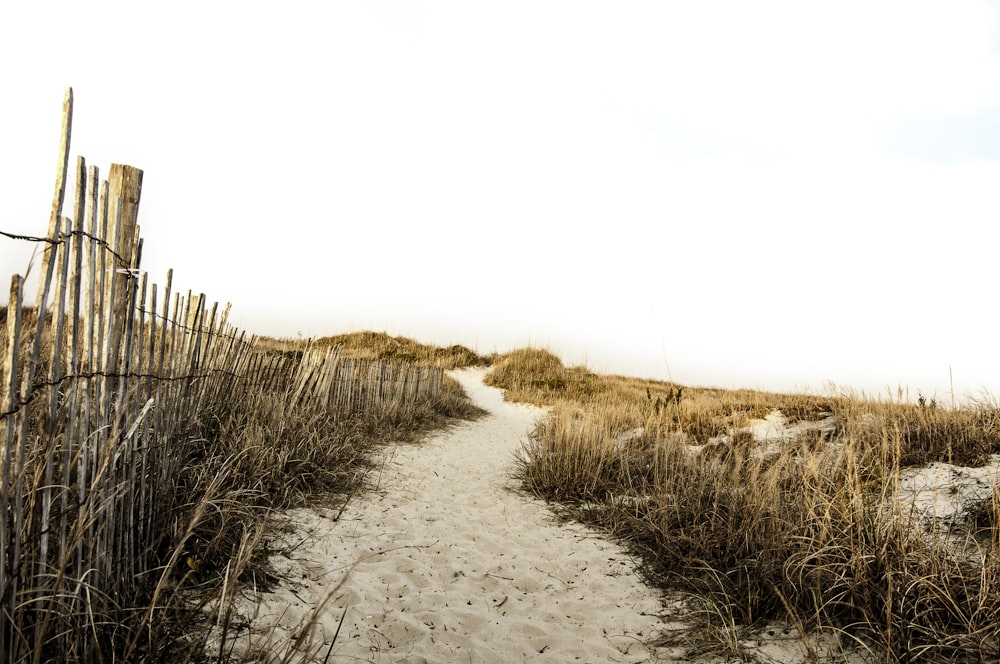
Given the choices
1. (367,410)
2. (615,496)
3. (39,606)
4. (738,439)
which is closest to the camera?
(39,606)

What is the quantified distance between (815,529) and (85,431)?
11.5 feet

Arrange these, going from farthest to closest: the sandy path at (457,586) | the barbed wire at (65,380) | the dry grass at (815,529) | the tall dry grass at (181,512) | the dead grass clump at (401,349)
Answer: the dead grass clump at (401,349) < the sandy path at (457,586) < the dry grass at (815,529) < the tall dry grass at (181,512) < the barbed wire at (65,380)

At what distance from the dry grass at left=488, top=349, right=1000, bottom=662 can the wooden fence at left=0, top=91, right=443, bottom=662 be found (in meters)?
2.61

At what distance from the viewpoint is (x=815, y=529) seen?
10.2ft

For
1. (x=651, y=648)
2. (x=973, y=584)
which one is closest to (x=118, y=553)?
(x=651, y=648)

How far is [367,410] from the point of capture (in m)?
7.48

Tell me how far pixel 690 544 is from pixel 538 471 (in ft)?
6.84

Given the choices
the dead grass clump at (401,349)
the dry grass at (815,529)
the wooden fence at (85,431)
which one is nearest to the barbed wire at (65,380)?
the wooden fence at (85,431)

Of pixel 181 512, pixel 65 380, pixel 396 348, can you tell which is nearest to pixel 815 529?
pixel 181 512

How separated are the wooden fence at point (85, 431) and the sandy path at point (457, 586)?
2.40ft

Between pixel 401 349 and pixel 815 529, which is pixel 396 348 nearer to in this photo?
pixel 401 349

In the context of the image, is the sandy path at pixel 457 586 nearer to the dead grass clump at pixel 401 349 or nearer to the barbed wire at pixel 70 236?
the barbed wire at pixel 70 236

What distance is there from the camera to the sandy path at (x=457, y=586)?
8.63 feet

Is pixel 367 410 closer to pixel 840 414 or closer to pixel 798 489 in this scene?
pixel 798 489
